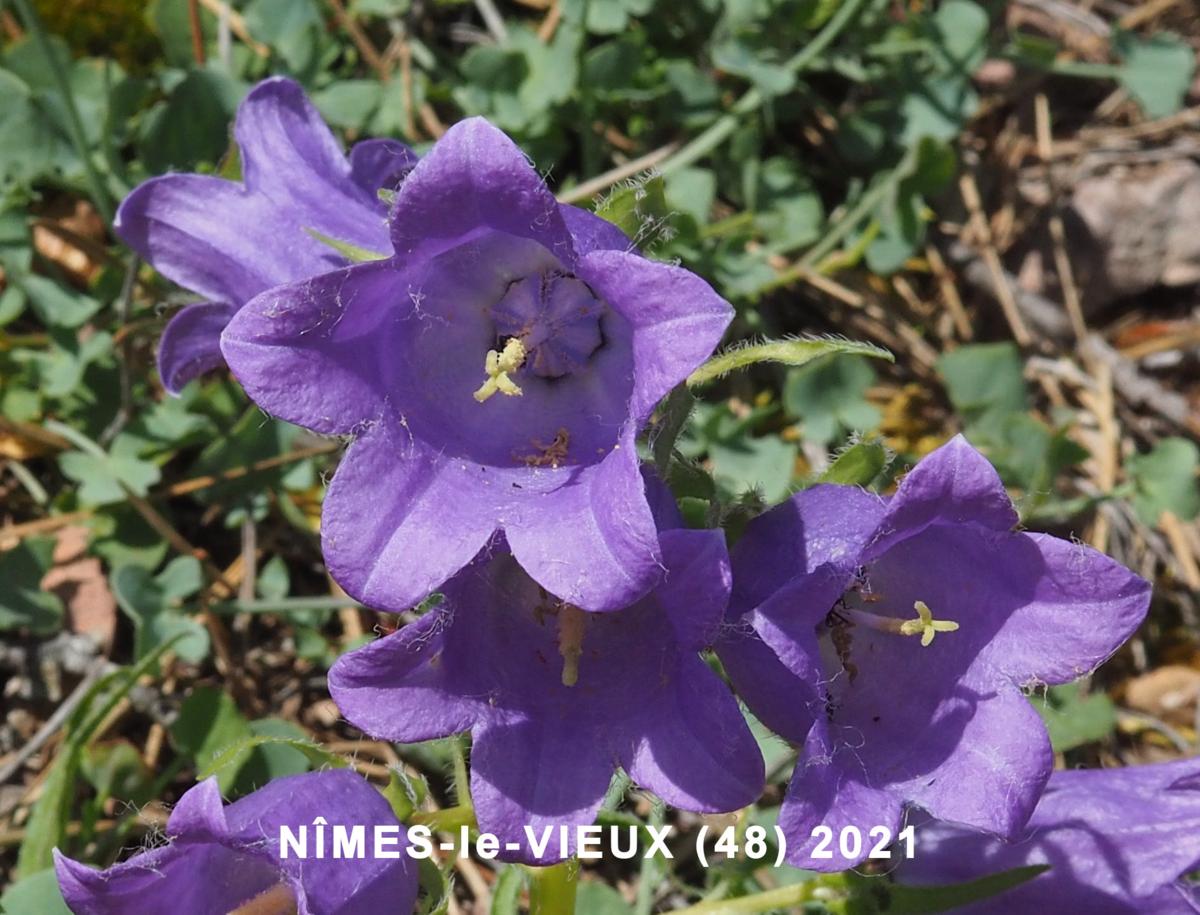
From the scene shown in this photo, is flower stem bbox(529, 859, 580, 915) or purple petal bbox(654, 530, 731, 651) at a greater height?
purple petal bbox(654, 530, 731, 651)

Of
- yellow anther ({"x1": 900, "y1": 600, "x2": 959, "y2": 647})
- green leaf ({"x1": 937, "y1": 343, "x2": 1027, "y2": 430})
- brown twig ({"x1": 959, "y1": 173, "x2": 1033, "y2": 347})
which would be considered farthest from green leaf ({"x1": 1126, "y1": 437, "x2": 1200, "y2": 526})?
yellow anther ({"x1": 900, "y1": 600, "x2": 959, "y2": 647})

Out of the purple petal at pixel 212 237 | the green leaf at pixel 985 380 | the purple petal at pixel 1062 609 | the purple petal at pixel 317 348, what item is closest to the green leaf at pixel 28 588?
the purple petal at pixel 212 237

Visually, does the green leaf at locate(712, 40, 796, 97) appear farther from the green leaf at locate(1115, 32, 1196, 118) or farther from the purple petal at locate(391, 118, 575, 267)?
the purple petal at locate(391, 118, 575, 267)

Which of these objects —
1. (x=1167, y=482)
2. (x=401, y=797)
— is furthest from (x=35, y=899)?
A: (x=1167, y=482)

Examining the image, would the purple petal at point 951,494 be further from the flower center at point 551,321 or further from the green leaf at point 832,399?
the green leaf at point 832,399

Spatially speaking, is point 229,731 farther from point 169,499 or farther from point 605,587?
point 605,587

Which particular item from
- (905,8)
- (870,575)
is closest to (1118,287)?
(905,8)
